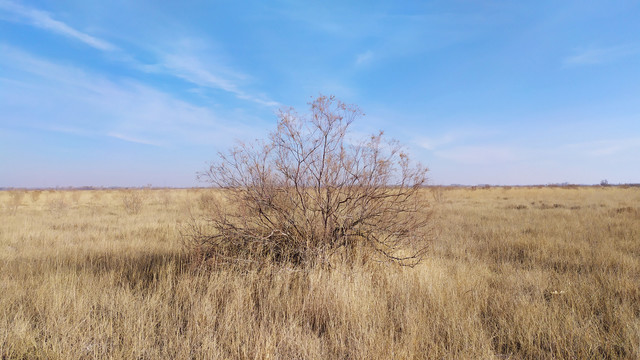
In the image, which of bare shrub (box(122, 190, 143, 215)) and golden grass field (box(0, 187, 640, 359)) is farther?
bare shrub (box(122, 190, 143, 215))

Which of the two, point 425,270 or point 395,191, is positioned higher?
point 395,191

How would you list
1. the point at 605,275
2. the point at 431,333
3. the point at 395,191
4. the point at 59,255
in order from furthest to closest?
the point at 59,255 < the point at 395,191 < the point at 605,275 < the point at 431,333

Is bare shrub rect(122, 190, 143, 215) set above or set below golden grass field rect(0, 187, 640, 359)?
above

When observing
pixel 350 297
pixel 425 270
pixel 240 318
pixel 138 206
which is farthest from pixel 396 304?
pixel 138 206

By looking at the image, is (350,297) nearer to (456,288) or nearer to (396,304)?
(396,304)

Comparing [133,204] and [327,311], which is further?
[133,204]

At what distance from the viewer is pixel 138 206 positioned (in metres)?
17.5

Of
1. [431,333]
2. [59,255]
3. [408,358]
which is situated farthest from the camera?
[59,255]

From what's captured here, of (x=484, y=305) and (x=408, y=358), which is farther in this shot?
(x=484, y=305)

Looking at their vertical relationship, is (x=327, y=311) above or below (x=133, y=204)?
below

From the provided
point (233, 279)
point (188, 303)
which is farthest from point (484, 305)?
point (188, 303)

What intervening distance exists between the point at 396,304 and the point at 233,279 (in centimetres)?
235

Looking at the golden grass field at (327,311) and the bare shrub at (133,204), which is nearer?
the golden grass field at (327,311)

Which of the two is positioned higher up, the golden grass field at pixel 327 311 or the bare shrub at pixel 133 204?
the bare shrub at pixel 133 204
